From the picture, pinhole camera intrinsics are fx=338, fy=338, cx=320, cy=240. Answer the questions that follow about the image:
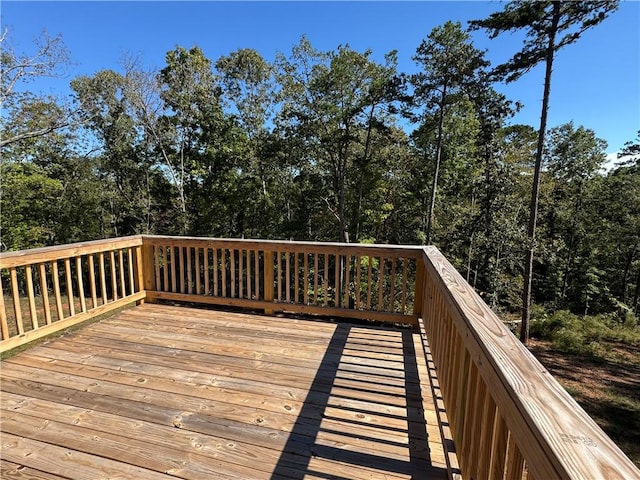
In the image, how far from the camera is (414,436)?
1.87 meters

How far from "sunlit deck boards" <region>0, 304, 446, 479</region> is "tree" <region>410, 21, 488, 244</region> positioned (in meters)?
12.2

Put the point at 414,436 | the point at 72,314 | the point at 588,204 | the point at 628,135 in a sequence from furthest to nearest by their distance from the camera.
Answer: the point at 588,204
the point at 628,135
the point at 72,314
the point at 414,436

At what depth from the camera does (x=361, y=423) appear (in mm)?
1958

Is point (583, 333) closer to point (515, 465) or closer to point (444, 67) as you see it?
point (444, 67)

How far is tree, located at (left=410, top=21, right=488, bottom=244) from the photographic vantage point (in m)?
12.0

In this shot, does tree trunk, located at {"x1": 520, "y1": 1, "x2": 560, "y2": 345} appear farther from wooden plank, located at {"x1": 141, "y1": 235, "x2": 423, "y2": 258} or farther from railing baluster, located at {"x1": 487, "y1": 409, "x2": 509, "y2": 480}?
railing baluster, located at {"x1": 487, "y1": 409, "x2": 509, "y2": 480}

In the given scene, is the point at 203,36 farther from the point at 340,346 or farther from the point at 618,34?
the point at 340,346

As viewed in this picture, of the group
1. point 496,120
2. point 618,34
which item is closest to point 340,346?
point 618,34

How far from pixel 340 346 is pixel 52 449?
6.68ft

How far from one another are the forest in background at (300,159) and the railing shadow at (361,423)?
1188 centimetres

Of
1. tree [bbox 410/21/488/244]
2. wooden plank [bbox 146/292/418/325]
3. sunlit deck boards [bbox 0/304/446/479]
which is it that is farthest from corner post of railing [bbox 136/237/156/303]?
tree [bbox 410/21/488/244]

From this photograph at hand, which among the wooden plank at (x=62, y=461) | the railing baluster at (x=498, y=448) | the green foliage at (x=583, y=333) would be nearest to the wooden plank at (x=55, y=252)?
the wooden plank at (x=62, y=461)

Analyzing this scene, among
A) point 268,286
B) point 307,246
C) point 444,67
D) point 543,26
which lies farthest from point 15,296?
point 444,67

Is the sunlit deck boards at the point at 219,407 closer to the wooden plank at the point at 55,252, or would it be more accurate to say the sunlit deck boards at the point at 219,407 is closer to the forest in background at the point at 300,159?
the wooden plank at the point at 55,252
